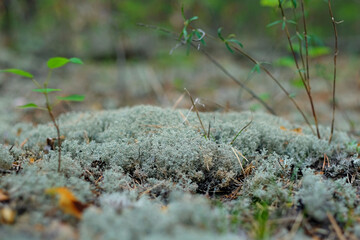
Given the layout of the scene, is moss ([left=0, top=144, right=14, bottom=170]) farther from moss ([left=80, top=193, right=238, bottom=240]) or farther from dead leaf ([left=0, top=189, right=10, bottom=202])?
moss ([left=80, top=193, right=238, bottom=240])

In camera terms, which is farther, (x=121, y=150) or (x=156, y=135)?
(x=156, y=135)

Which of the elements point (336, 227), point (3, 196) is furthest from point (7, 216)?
point (336, 227)

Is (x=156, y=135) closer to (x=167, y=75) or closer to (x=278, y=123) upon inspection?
(x=278, y=123)

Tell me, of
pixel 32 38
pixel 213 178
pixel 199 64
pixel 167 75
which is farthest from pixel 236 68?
pixel 213 178

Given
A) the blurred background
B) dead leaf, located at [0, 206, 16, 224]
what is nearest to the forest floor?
dead leaf, located at [0, 206, 16, 224]

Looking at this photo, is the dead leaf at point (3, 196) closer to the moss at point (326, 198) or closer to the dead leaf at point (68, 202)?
the dead leaf at point (68, 202)

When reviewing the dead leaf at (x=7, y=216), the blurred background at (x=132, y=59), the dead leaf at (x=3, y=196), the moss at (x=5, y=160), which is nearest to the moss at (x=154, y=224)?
the dead leaf at (x=7, y=216)
